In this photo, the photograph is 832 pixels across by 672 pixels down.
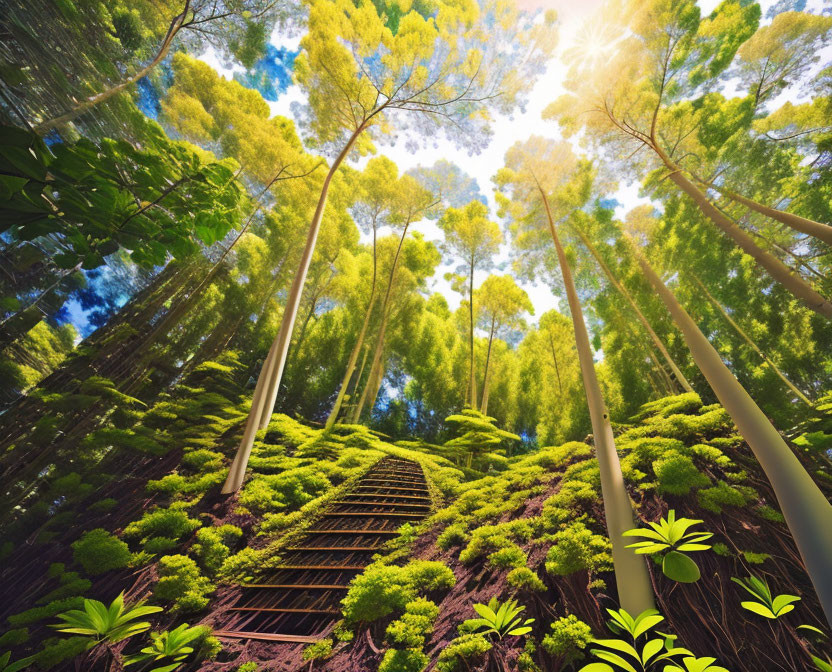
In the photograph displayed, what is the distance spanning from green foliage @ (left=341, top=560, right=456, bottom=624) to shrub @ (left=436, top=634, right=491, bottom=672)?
469 millimetres

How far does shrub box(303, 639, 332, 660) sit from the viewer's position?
1.59 metres

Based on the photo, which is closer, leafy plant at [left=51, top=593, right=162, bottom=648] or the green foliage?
leafy plant at [left=51, top=593, right=162, bottom=648]

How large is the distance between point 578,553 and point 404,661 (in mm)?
1193

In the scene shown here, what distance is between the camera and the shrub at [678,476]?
6.59 feet

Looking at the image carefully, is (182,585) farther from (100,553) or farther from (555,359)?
(555,359)

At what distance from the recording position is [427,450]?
5.61 m

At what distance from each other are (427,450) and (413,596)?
3.78 metres

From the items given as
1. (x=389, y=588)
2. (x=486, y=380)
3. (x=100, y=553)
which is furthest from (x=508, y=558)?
(x=486, y=380)

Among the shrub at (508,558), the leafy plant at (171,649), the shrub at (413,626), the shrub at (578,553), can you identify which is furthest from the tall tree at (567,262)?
the leafy plant at (171,649)

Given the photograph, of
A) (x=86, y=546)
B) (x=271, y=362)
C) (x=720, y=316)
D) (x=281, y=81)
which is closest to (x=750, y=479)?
(x=271, y=362)

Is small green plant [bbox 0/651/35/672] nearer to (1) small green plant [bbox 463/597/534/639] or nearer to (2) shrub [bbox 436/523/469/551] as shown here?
(1) small green plant [bbox 463/597/534/639]

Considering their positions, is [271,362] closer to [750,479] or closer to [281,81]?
[750,479]

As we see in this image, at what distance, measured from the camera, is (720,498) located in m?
1.86

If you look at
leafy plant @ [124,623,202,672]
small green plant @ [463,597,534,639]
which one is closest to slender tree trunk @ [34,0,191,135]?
leafy plant @ [124,623,202,672]
